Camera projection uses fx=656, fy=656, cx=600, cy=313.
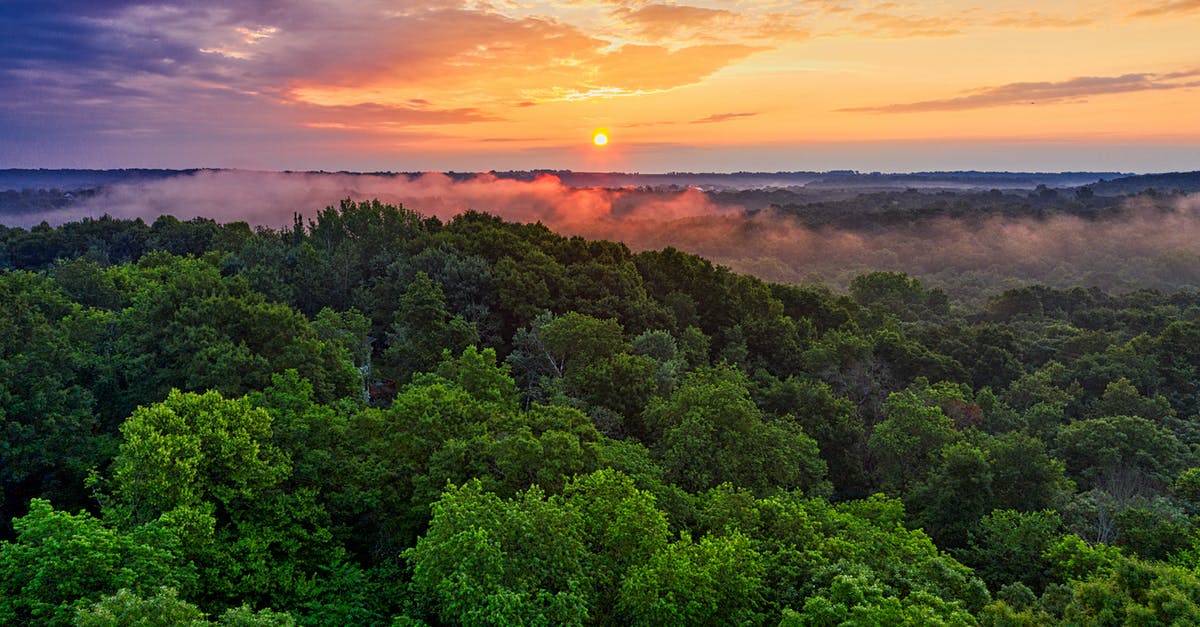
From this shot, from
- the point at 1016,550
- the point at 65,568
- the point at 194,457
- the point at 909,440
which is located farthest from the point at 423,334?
the point at 1016,550

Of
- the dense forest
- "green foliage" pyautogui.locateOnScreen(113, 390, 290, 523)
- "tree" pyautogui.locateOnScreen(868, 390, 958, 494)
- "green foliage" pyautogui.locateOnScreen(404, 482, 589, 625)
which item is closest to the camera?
"green foliage" pyautogui.locateOnScreen(404, 482, 589, 625)

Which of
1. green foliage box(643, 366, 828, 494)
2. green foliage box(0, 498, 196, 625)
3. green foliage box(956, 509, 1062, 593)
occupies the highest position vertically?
green foliage box(0, 498, 196, 625)

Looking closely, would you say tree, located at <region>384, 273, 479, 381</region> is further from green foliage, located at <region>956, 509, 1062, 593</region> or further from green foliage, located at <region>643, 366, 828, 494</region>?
green foliage, located at <region>956, 509, 1062, 593</region>

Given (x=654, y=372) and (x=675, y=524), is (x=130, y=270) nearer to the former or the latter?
(x=654, y=372)

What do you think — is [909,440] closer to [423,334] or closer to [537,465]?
[537,465]

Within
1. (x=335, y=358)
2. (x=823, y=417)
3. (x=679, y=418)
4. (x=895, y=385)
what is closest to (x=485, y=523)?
(x=679, y=418)

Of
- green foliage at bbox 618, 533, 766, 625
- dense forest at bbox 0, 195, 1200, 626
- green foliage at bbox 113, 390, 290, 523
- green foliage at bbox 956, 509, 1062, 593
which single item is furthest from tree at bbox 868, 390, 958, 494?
green foliage at bbox 113, 390, 290, 523

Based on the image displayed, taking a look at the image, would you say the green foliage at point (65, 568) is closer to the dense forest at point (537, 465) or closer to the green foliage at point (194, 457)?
the dense forest at point (537, 465)

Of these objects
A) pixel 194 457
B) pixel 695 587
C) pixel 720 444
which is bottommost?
pixel 720 444

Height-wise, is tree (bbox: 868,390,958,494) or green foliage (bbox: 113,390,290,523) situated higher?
green foliage (bbox: 113,390,290,523)

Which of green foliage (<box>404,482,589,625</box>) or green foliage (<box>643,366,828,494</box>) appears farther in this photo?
green foliage (<box>643,366,828,494</box>)
